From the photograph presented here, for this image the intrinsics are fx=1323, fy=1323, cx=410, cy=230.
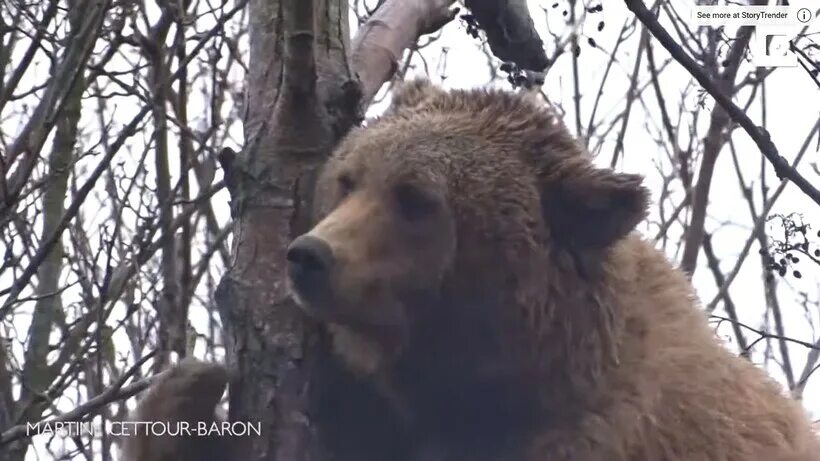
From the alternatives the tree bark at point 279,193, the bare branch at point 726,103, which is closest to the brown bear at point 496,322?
the tree bark at point 279,193

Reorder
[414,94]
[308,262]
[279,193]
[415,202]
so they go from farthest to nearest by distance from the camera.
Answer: [414,94] → [415,202] → [279,193] → [308,262]

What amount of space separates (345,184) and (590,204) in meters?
0.71

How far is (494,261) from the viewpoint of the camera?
3.80 m

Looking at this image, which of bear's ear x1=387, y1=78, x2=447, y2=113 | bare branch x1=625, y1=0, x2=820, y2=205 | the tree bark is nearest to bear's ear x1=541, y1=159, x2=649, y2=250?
bare branch x1=625, y1=0, x2=820, y2=205

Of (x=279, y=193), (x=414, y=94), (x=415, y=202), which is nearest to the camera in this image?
(x=279, y=193)

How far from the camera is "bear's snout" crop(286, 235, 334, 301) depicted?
10.9 ft

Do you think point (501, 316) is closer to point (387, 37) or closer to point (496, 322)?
point (496, 322)

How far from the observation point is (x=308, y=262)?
3.35m

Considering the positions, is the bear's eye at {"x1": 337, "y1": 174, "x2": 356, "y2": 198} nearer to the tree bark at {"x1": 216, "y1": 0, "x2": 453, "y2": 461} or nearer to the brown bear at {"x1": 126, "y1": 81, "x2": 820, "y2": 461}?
the brown bear at {"x1": 126, "y1": 81, "x2": 820, "y2": 461}

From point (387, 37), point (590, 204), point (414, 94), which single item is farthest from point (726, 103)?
point (387, 37)

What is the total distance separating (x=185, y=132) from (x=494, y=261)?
2231mm

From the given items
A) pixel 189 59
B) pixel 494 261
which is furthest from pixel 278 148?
pixel 189 59

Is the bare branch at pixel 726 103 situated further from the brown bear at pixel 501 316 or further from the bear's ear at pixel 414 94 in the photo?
the bear's ear at pixel 414 94

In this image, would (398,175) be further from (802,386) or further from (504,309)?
(802,386)
